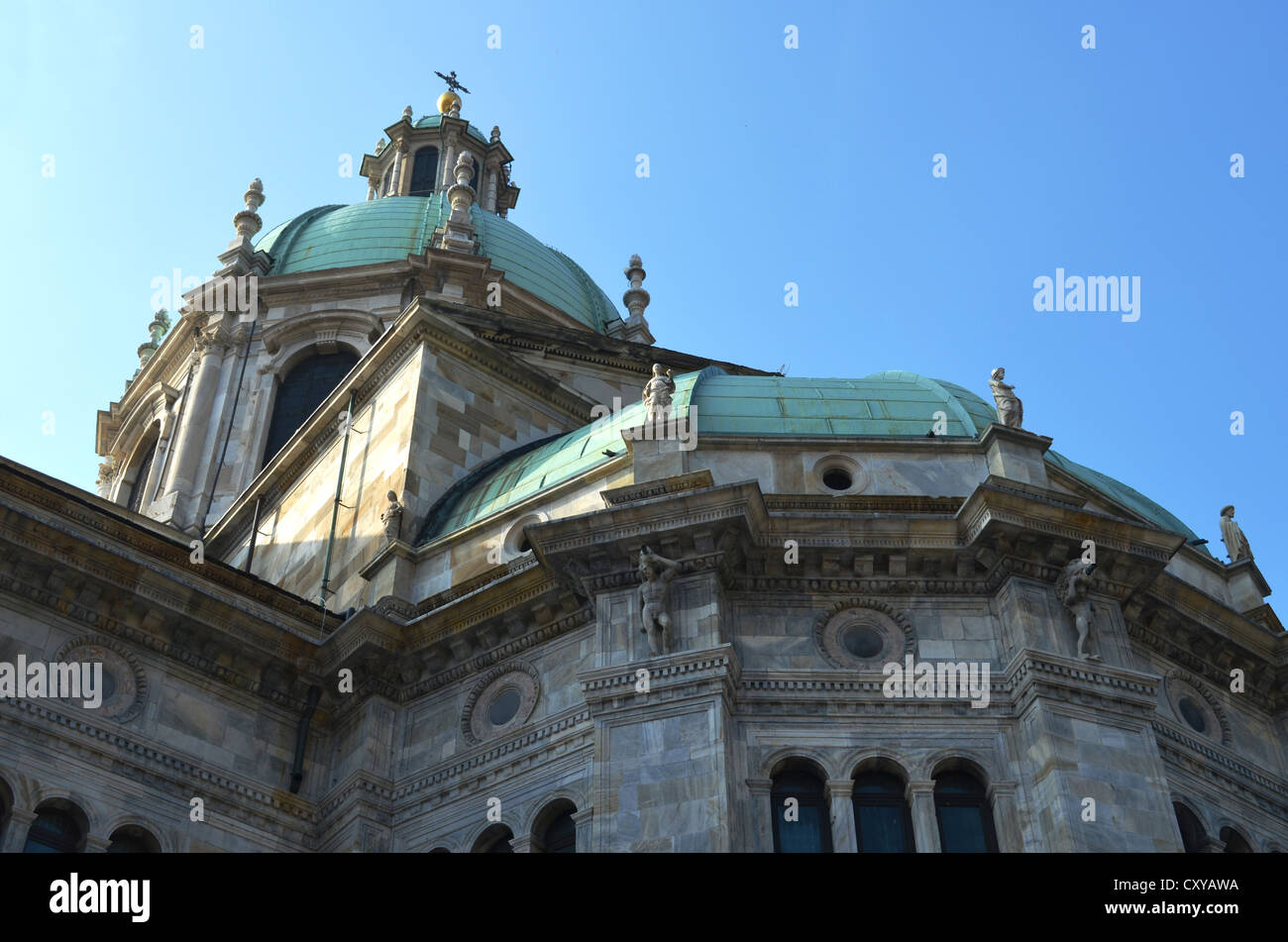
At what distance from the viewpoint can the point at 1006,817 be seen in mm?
22016

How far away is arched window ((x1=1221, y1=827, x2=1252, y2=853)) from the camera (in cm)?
2409

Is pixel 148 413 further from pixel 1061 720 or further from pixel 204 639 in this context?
pixel 1061 720

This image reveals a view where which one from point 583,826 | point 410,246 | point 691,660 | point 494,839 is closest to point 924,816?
point 691,660

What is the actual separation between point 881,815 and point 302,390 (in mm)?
28406

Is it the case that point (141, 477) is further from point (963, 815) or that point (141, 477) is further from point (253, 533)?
point (963, 815)

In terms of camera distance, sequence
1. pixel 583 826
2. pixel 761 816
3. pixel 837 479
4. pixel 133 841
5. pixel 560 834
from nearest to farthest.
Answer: pixel 761 816 < pixel 583 826 < pixel 560 834 < pixel 133 841 < pixel 837 479

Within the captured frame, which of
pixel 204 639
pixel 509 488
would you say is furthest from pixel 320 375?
pixel 204 639

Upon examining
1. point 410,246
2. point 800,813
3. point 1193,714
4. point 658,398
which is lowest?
point 800,813

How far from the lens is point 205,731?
25172 millimetres

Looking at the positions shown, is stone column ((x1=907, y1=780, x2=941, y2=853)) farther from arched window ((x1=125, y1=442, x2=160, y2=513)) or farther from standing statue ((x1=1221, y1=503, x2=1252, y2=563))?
arched window ((x1=125, y1=442, x2=160, y2=513))

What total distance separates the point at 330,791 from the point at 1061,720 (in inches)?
425

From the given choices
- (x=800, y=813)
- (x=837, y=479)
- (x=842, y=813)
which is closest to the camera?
(x=842, y=813)
